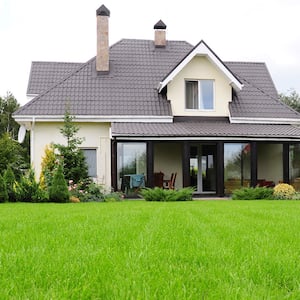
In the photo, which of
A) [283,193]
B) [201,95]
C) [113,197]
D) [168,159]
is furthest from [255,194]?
[201,95]

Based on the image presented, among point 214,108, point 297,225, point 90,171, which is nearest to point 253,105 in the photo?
point 214,108

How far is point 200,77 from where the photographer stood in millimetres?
22688

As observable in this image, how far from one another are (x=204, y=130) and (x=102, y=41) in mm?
7386

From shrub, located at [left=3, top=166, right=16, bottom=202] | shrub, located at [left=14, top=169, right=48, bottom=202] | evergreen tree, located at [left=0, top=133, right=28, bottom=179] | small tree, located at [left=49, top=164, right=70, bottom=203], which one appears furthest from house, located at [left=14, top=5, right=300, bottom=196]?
evergreen tree, located at [left=0, top=133, right=28, bottom=179]

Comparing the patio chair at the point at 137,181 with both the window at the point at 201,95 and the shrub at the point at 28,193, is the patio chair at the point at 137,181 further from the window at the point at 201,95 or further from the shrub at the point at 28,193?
the shrub at the point at 28,193

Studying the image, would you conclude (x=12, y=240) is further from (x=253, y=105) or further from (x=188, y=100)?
(x=253, y=105)

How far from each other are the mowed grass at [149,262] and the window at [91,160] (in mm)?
14906

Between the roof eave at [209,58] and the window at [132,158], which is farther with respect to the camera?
the roof eave at [209,58]

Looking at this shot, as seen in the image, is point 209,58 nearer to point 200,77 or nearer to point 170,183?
point 200,77

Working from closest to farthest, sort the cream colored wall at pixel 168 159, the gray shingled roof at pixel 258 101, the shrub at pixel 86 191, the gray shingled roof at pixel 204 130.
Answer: the shrub at pixel 86 191, the gray shingled roof at pixel 204 130, the cream colored wall at pixel 168 159, the gray shingled roof at pixel 258 101

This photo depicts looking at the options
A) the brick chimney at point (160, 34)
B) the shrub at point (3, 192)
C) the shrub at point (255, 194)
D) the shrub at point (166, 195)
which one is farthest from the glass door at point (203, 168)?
the shrub at point (3, 192)

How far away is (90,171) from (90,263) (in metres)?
18.0

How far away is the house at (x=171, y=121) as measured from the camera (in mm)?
20406

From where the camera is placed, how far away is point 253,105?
23391 mm
